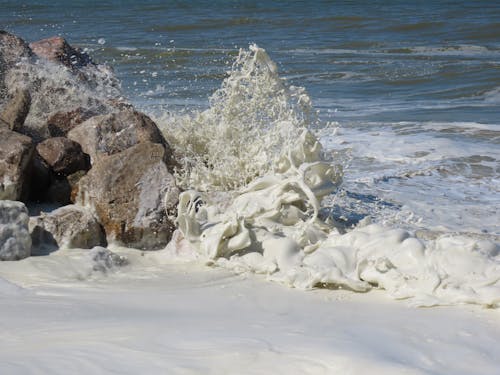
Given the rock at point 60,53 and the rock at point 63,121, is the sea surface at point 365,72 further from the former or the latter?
the rock at point 63,121

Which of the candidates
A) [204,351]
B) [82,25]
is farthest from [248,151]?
[82,25]

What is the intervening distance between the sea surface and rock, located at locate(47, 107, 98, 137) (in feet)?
5.48

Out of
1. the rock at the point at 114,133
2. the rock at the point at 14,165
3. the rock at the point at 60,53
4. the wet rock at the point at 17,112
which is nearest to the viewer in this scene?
the rock at the point at 14,165

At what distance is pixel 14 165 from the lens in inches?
199

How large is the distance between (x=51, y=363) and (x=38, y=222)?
2.00 metres

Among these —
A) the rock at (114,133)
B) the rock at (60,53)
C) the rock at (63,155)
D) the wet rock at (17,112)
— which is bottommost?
the rock at (63,155)

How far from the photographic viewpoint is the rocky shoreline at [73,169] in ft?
15.7

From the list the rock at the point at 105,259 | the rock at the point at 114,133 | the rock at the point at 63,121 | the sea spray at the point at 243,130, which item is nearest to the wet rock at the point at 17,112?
the rock at the point at 63,121

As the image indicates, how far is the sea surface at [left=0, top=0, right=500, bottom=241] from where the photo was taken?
20.0 ft

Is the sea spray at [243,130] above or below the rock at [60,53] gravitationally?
below

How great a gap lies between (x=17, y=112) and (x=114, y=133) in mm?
704

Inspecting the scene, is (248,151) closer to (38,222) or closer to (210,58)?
(38,222)

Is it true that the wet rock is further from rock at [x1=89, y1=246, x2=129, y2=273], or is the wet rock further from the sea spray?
rock at [x1=89, y1=246, x2=129, y2=273]

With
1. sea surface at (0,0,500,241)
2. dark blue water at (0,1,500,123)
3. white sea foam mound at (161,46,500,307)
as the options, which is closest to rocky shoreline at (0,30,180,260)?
white sea foam mound at (161,46,500,307)
